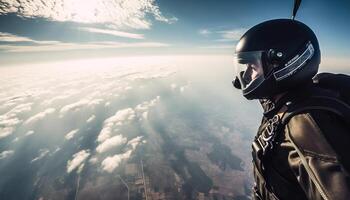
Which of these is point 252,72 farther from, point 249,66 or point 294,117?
point 294,117

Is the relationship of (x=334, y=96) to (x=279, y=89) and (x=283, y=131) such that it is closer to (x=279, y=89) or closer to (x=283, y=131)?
(x=283, y=131)

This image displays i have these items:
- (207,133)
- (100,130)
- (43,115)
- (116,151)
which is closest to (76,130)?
(100,130)

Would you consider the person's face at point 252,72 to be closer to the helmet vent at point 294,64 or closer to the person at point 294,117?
the person at point 294,117

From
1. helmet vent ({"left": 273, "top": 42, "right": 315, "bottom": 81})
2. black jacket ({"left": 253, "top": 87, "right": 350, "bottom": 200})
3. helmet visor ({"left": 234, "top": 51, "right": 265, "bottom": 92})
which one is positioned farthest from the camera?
helmet visor ({"left": 234, "top": 51, "right": 265, "bottom": 92})

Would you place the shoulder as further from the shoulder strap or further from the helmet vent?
the helmet vent

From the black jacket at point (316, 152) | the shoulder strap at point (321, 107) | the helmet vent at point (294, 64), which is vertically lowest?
the black jacket at point (316, 152)

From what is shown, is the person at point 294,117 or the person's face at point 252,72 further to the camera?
the person's face at point 252,72

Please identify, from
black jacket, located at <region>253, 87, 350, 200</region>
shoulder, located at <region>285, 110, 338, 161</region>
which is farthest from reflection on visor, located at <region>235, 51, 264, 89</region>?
shoulder, located at <region>285, 110, 338, 161</region>

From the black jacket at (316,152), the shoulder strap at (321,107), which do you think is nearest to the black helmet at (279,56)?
the black jacket at (316,152)

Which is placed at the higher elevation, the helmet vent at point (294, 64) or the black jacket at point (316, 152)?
the helmet vent at point (294, 64)
